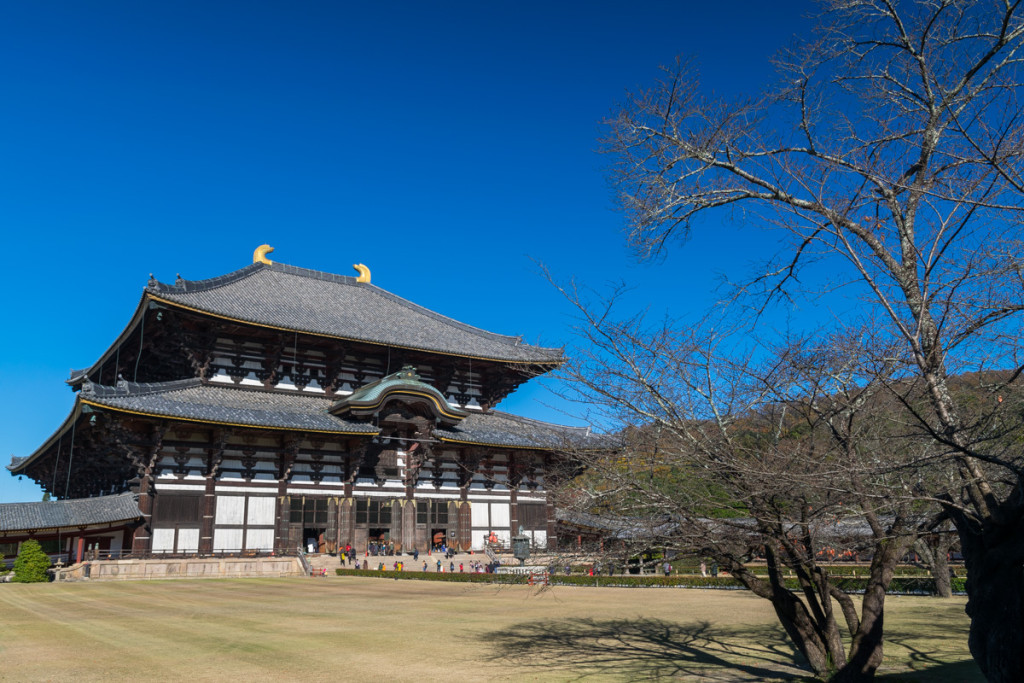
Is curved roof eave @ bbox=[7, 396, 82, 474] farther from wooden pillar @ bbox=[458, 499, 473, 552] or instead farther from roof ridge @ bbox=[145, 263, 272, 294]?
wooden pillar @ bbox=[458, 499, 473, 552]

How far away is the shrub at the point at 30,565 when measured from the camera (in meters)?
25.0

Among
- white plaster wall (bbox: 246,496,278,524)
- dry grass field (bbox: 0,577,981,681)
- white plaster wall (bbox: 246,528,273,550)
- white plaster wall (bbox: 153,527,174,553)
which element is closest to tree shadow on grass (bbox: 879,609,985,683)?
dry grass field (bbox: 0,577,981,681)

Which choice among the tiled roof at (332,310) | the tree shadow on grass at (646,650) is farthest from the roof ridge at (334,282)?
the tree shadow on grass at (646,650)

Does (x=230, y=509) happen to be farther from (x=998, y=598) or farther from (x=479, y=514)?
(x=998, y=598)

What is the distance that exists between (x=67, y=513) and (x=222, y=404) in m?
7.01

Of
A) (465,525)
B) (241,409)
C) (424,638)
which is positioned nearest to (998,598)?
(424,638)

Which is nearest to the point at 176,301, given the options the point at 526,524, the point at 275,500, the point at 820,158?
the point at 275,500

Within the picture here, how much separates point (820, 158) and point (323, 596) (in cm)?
1703

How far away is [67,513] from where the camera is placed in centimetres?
2788

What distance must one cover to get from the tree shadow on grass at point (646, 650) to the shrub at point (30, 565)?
2082 centimetres

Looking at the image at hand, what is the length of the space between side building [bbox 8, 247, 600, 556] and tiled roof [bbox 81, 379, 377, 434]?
0.09m

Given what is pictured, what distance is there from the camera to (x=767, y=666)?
9883 mm

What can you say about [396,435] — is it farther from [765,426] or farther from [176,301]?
[765,426]

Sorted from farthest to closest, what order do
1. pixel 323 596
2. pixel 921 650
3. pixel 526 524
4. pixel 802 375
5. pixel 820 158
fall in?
pixel 526 524
pixel 323 596
pixel 921 650
pixel 802 375
pixel 820 158
